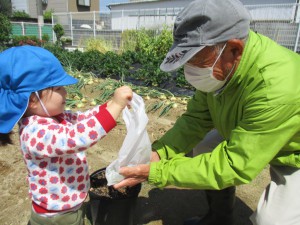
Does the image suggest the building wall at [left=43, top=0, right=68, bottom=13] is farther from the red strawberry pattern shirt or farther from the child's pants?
the child's pants

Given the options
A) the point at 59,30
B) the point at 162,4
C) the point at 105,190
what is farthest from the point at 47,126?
the point at 162,4

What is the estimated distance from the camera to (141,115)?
1521mm

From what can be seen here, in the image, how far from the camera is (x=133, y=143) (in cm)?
149

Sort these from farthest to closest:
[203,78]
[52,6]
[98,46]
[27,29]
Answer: [52,6], [27,29], [98,46], [203,78]

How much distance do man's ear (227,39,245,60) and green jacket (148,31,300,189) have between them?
0.03m

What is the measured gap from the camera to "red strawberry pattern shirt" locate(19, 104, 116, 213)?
1.26 metres

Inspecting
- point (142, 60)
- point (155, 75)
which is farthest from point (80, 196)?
point (142, 60)

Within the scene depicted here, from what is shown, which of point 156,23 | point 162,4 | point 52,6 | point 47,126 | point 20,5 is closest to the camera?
point 47,126

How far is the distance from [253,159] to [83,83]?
4.20 meters

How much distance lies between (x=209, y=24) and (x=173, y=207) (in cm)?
154

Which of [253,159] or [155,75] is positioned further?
[155,75]

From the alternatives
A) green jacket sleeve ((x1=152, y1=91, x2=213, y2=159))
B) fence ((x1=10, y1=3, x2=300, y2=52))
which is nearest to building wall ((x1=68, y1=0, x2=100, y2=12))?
fence ((x1=10, y1=3, x2=300, y2=52))

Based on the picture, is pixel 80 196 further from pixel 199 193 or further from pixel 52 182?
pixel 199 193

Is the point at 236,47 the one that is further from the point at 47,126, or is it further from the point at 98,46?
the point at 98,46
